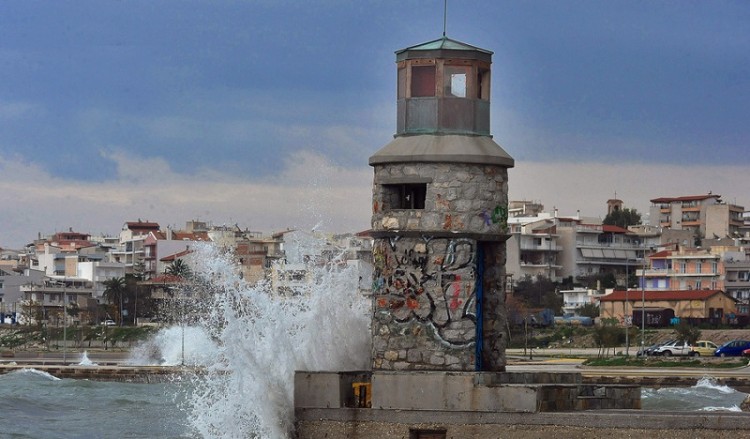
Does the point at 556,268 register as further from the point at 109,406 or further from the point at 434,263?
the point at 434,263

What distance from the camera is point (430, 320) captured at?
16.7 meters

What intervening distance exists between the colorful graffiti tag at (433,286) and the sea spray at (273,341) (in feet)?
6.26

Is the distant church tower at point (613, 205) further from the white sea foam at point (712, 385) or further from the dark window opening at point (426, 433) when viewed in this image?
the dark window opening at point (426, 433)

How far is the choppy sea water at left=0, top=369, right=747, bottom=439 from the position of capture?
3253cm

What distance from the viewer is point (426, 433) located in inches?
654

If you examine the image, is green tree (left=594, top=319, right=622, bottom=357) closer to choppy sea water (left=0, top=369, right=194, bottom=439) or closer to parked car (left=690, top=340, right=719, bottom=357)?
Answer: parked car (left=690, top=340, right=719, bottom=357)

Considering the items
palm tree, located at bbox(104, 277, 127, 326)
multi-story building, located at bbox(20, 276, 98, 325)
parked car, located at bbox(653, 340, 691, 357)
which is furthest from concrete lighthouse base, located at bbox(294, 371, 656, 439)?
multi-story building, located at bbox(20, 276, 98, 325)

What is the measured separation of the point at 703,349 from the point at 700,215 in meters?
76.3

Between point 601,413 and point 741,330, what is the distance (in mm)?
65230

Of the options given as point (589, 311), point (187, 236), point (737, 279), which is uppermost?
point (187, 236)

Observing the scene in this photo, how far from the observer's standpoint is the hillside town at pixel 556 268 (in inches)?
3755

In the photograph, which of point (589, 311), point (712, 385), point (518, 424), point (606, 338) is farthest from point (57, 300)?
point (518, 424)

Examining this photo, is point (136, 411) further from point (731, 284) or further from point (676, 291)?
point (731, 284)

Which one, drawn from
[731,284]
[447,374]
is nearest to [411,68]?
[447,374]
